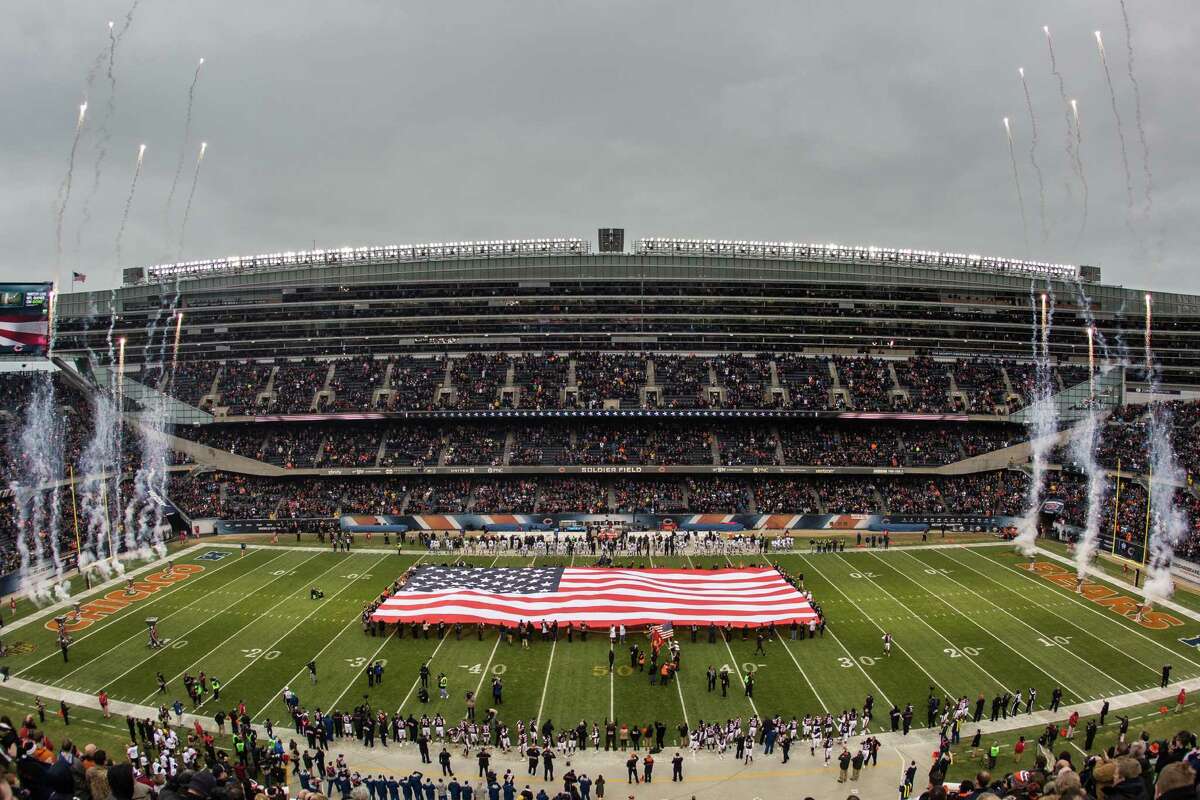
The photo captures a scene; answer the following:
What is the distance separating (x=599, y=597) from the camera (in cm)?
3117

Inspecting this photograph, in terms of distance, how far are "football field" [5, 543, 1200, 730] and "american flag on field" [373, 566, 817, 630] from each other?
3.06 ft

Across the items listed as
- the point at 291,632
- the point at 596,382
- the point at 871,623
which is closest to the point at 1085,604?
the point at 871,623

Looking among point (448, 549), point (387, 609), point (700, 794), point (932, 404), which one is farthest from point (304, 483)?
point (932, 404)

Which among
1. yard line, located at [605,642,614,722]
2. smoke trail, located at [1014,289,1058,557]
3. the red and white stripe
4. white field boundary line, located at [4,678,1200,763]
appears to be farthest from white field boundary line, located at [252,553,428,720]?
smoke trail, located at [1014,289,1058,557]

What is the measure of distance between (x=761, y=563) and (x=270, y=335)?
159 feet

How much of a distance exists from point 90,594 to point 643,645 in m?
27.8

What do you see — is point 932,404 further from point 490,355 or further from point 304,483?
point 304,483

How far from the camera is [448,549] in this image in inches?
1718

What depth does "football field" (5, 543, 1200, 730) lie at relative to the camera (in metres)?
24.6

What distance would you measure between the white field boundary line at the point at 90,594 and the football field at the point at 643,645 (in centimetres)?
68

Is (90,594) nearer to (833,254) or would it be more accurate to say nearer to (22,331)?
(22,331)

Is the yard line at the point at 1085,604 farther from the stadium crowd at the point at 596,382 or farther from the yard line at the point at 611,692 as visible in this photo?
the yard line at the point at 611,692

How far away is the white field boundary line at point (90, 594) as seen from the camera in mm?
31938

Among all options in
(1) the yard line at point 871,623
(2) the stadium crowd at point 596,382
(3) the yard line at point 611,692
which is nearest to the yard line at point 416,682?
(3) the yard line at point 611,692
